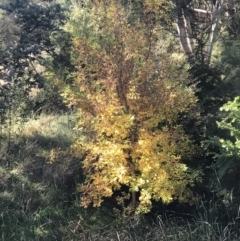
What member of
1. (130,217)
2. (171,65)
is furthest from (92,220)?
(171,65)

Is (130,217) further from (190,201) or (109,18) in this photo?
(109,18)

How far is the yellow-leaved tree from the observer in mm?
7871

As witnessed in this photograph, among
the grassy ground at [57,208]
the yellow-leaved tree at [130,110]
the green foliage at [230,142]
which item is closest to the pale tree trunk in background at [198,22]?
the grassy ground at [57,208]

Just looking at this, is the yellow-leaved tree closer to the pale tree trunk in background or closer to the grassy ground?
the grassy ground

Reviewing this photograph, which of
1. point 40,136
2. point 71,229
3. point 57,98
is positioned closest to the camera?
point 71,229

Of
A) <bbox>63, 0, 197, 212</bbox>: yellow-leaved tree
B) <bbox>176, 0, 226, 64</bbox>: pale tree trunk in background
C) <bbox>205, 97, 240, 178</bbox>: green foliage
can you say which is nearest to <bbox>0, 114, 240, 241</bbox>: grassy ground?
<bbox>63, 0, 197, 212</bbox>: yellow-leaved tree

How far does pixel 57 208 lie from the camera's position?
9.23 m

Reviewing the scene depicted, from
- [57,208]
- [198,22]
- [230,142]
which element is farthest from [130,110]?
[198,22]

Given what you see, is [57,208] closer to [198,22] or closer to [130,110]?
[130,110]

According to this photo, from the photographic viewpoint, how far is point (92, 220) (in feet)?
29.8

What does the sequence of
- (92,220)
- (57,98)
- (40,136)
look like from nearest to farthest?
1. (92,220)
2. (40,136)
3. (57,98)

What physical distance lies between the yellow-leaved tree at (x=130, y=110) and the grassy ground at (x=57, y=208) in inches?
24.1

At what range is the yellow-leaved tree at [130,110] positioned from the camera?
7.87 meters

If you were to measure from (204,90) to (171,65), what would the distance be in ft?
5.75
